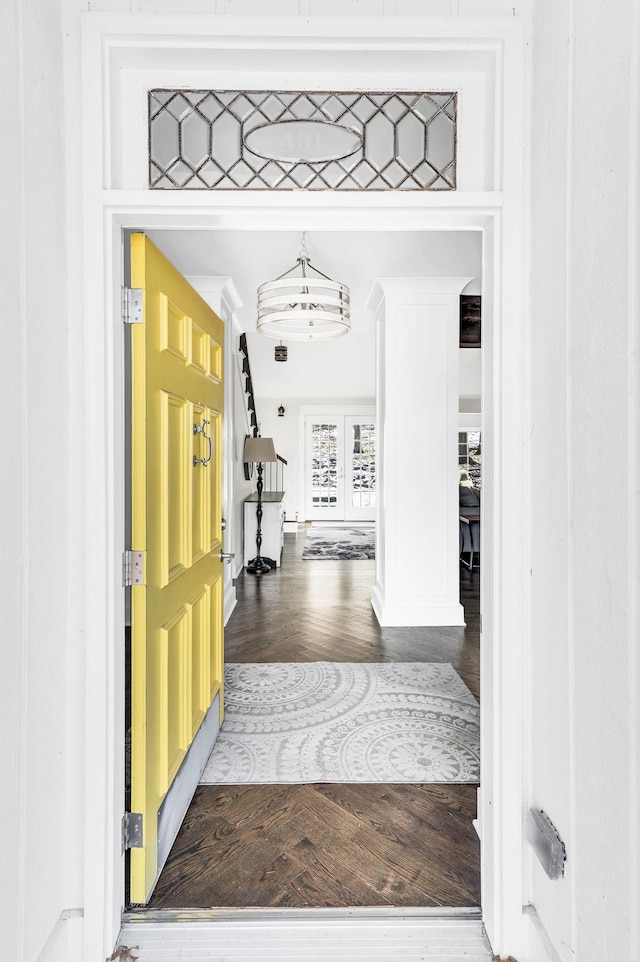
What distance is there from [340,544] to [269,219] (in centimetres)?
702

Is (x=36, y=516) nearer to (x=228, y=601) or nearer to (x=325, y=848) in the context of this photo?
(x=325, y=848)

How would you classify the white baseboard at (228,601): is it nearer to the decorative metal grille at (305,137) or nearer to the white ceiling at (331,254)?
the white ceiling at (331,254)

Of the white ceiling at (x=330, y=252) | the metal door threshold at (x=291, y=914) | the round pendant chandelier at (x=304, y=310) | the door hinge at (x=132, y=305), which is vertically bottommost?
the metal door threshold at (x=291, y=914)

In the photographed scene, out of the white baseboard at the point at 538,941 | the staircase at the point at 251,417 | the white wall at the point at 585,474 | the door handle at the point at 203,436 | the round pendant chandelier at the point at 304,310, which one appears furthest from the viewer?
the staircase at the point at 251,417

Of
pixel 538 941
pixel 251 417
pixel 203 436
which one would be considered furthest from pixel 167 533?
pixel 251 417

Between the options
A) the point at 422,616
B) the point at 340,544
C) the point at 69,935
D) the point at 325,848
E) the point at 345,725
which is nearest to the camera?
the point at 69,935

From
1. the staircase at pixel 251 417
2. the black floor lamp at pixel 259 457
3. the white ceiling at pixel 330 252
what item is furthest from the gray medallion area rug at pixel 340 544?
the white ceiling at pixel 330 252

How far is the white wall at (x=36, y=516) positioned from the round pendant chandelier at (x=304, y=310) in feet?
6.17

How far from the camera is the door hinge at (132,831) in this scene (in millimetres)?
1584

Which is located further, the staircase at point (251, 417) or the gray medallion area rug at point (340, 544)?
the gray medallion area rug at point (340, 544)

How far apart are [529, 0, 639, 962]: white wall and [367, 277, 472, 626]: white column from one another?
2.91 meters

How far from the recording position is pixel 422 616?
439cm

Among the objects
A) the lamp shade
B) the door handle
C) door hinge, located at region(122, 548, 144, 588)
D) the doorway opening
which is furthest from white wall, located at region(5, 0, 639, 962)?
the lamp shade

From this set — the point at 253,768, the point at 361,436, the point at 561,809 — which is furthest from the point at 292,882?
the point at 361,436
